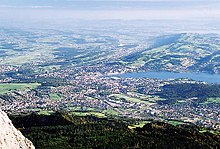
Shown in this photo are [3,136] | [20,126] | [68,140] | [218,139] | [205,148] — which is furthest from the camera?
[20,126]

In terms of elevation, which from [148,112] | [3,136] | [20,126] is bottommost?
[148,112]

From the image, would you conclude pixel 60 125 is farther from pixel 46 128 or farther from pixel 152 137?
pixel 152 137

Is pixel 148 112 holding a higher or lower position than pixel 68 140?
lower

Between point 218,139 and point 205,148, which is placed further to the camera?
point 218,139

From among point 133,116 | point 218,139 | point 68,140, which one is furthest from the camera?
point 133,116

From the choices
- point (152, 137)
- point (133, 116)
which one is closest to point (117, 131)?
point (152, 137)

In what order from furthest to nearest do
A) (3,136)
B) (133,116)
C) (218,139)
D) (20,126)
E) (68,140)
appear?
(133,116) < (20,126) < (218,139) < (68,140) < (3,136)

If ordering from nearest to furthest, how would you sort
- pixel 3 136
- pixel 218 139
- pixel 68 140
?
pixel 3 136 < pixel 68 140 < pixel 218 139

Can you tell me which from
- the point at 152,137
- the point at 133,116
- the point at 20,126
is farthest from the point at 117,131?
the point at 133,116

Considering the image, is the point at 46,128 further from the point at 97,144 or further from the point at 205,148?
the point at 205,148
